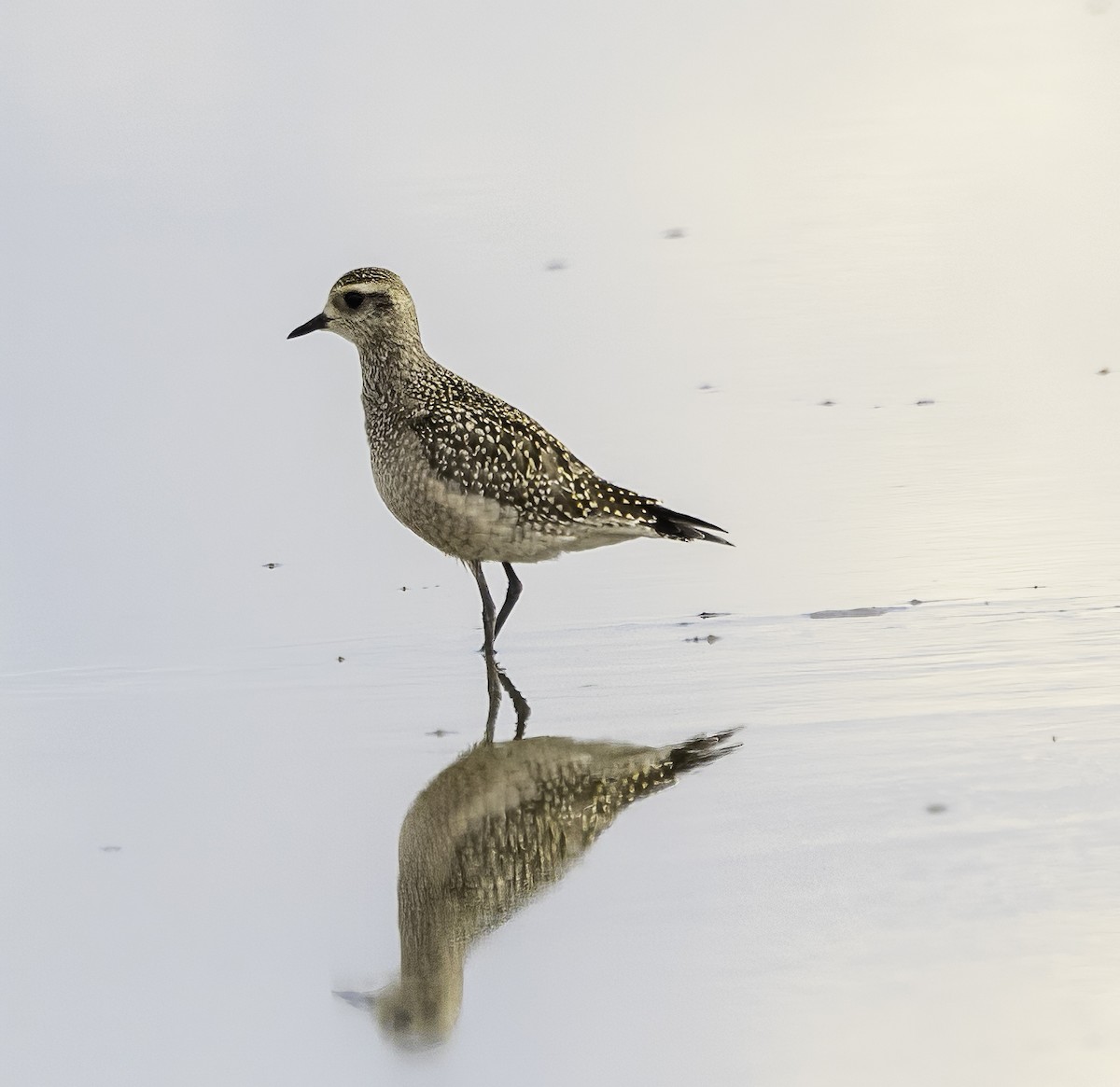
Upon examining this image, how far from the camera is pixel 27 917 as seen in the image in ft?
16.3

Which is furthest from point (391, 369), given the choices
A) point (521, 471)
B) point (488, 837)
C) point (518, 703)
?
point (488, 837)

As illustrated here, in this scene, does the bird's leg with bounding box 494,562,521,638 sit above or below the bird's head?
below

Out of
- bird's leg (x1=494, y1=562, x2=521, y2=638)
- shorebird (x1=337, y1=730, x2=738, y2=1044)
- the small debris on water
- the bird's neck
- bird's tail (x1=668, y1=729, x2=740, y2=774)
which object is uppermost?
the bird's neck

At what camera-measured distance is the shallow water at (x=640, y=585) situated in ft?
14.3

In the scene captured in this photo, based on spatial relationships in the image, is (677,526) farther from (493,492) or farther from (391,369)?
(391,369)

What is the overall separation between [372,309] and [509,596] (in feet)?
5.14

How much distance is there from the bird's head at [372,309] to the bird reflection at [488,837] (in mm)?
2590

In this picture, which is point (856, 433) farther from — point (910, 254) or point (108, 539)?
point (108, 539)

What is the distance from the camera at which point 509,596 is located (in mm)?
7926

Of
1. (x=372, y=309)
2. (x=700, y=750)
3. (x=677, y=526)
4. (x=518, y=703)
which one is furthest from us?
(x=372, y=309)

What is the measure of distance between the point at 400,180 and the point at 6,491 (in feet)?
14.2

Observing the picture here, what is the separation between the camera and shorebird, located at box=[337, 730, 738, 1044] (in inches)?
175

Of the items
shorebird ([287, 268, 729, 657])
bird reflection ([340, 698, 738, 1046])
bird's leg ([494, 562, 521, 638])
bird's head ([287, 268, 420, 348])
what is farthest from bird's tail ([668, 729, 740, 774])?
bird's head ([287, 268, 420, 348])

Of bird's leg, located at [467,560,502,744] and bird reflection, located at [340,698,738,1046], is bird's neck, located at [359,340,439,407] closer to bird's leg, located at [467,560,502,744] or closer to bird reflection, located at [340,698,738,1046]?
bird's leg, located at [467,560,502,744]
